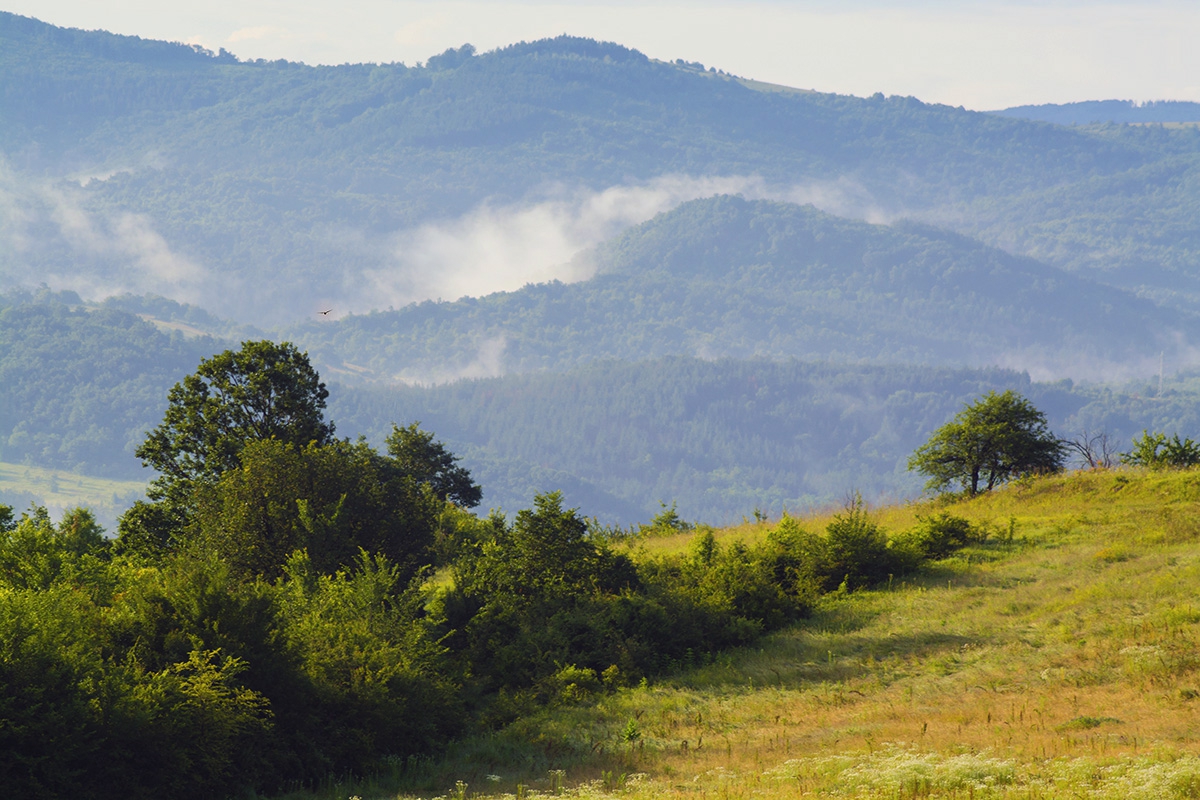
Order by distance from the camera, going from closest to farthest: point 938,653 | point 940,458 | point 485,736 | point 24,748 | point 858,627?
point 24,748
point 485,736
point 938,653
point 858,627
point 940,458

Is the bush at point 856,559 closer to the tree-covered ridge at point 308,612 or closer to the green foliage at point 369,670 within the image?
the tree-covered ridge at point 308,612

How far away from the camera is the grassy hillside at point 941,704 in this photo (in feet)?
61.6

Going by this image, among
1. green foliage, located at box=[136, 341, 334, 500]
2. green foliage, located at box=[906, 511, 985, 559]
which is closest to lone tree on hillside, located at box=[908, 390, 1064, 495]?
green foliage, located at box=[906, 511, 985, 559]

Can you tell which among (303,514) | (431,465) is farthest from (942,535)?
(431,465)

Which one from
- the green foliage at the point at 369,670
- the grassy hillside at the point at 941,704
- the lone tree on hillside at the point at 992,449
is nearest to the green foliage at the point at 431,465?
the lone tree on hillside at the point at 992,449

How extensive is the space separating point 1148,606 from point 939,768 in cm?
Answer: 1304

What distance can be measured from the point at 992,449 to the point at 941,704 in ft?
89.3

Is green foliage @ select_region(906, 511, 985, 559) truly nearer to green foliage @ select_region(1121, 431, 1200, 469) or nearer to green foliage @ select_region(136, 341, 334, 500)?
green foliage @ select_region(1121, 431, 1200, 469)

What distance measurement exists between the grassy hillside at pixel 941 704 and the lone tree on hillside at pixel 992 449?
11274mm

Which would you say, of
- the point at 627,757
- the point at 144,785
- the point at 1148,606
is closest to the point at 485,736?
the point at 627,757

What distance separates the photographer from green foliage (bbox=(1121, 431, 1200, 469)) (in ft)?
153

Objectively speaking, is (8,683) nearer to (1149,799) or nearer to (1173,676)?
(1149,799)

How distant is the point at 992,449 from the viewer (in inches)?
1943

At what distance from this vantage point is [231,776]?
2077 cm
